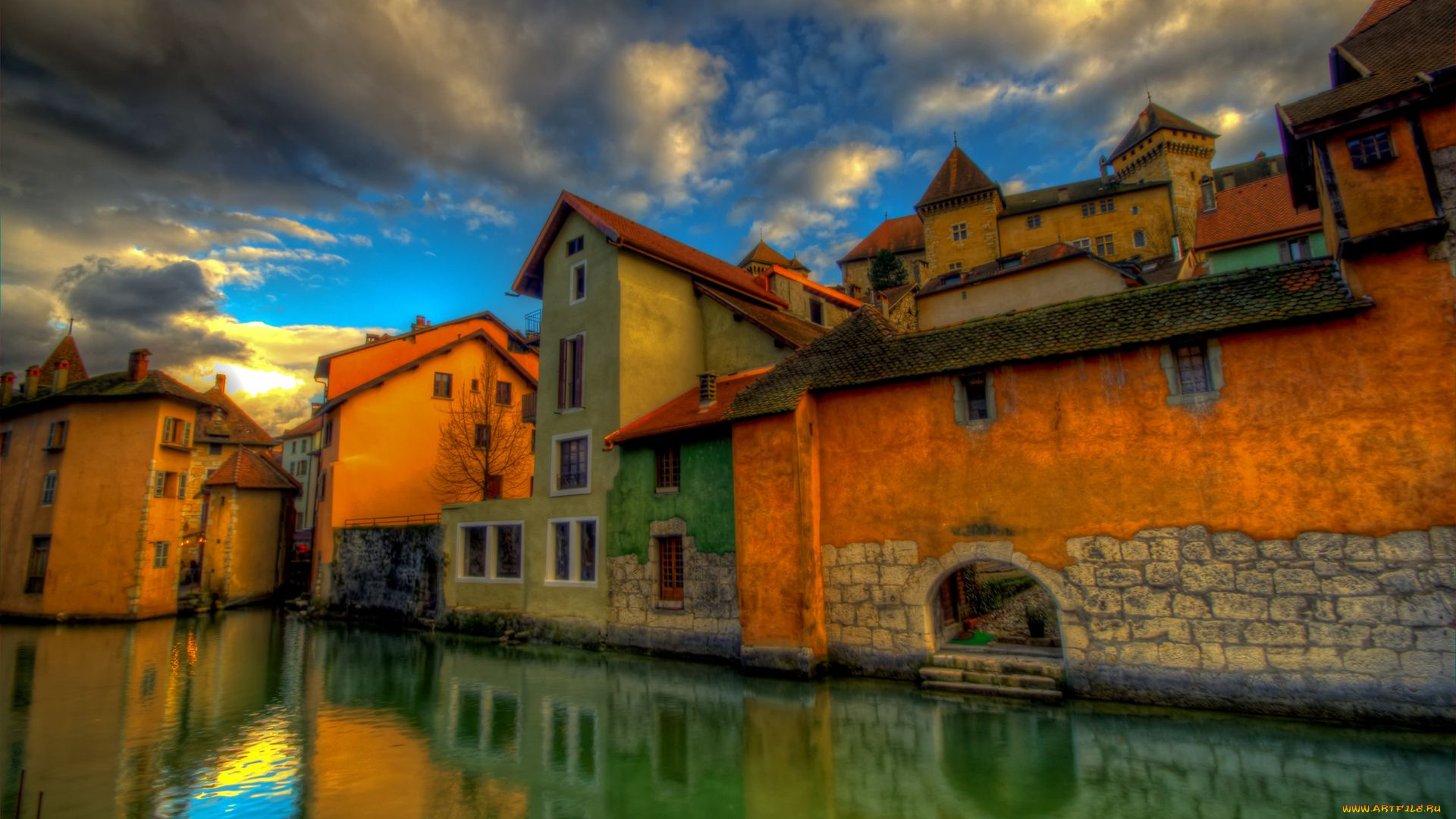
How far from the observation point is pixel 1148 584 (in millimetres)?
10648

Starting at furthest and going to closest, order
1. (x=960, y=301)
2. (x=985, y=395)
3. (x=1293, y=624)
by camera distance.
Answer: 1. (x=960, y=301)
2. (x=985, y=395)
3. (x=1293, y=624)

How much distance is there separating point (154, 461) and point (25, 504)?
5925 millimetres

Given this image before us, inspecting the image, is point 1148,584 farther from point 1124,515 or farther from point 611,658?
point 611,658

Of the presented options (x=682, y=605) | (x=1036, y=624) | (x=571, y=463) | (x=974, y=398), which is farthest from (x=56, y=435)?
(x=1036, y=624)

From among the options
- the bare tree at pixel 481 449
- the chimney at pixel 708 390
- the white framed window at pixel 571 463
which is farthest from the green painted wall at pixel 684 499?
the bare tree at pixel 481 449

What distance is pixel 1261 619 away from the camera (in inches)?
387

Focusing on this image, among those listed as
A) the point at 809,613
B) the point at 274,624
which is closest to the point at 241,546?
the point at 274,624

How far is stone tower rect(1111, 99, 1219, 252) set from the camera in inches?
2012

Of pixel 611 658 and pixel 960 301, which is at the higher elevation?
pixel 960 301

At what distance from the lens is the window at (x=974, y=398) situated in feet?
41.3

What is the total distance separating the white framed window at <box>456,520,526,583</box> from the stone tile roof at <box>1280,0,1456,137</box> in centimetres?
2098

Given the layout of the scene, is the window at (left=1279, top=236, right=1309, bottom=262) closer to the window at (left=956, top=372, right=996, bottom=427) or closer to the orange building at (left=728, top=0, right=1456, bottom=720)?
the orange building at (left=728, top=0, right=1456, bottom=720)

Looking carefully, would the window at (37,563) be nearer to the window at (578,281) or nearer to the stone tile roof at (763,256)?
the window at (578,281)

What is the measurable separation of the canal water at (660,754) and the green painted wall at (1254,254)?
24.3m
